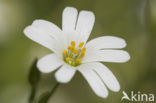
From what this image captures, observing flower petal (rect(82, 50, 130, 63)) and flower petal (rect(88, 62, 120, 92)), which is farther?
flower petal (rect(82, 50, 130, 63))

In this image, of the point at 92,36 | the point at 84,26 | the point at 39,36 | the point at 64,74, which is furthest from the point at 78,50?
the point at 92,36

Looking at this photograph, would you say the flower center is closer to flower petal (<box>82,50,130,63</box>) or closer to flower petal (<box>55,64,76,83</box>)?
flower petal (<box>82,50,130,63</box>)

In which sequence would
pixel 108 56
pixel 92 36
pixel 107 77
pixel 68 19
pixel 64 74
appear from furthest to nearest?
pixel 92 36, pixel 68 19, pixel 108 56, pixel 107 77, pixel 64 74

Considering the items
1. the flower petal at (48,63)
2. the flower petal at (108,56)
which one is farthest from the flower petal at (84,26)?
the flower petal at (48,63)

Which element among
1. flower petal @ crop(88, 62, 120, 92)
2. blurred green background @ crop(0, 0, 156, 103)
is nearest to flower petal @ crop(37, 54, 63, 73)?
flower petal @ crop(88, 62, 120, 92)

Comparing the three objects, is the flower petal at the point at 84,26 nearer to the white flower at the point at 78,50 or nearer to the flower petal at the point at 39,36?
the white flower at the point at 78,50

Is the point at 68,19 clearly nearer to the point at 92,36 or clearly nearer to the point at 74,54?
the point at 74,54

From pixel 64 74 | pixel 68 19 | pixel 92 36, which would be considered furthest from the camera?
pixel 92 36
